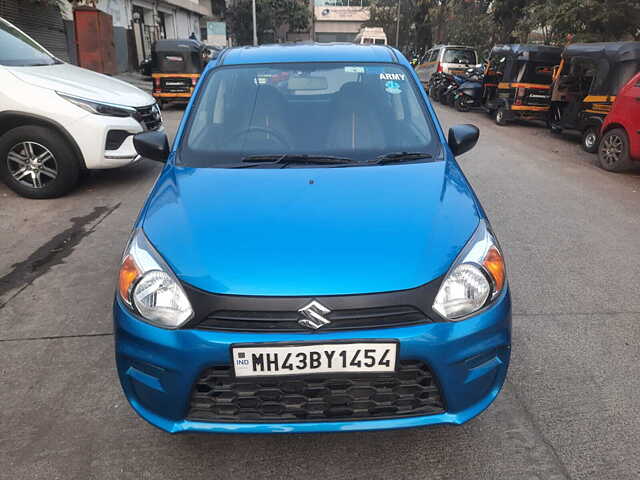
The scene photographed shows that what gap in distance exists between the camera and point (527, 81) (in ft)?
38.7

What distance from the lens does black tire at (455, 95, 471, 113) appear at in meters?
15.0

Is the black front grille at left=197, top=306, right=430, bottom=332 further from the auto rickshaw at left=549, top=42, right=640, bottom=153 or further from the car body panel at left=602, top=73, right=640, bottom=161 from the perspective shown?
the auto rickshaw at left=549, top=42, right=640, bottom=153

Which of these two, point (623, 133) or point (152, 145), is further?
point (623, 133)

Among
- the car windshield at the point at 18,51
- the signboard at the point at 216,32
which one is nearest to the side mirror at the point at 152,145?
the car windshield at the point at 18,51

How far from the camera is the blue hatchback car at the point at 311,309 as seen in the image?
1.76 meters

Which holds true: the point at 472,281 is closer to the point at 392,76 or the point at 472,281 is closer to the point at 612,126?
the point at 392,76

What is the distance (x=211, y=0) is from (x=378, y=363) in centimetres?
4890

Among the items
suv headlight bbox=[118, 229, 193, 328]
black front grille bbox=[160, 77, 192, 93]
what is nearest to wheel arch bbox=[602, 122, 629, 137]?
suv headlight bbox=[118, 229, 193, 328]

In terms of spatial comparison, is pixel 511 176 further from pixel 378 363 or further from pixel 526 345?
pixel 378 363

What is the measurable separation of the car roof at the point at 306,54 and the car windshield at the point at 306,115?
79 mm

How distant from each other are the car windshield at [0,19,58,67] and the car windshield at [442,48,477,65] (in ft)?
47.5

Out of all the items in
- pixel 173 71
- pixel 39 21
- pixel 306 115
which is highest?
pixel 39 21

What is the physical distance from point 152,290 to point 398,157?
1.49 m

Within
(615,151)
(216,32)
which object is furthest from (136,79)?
(615,151)
